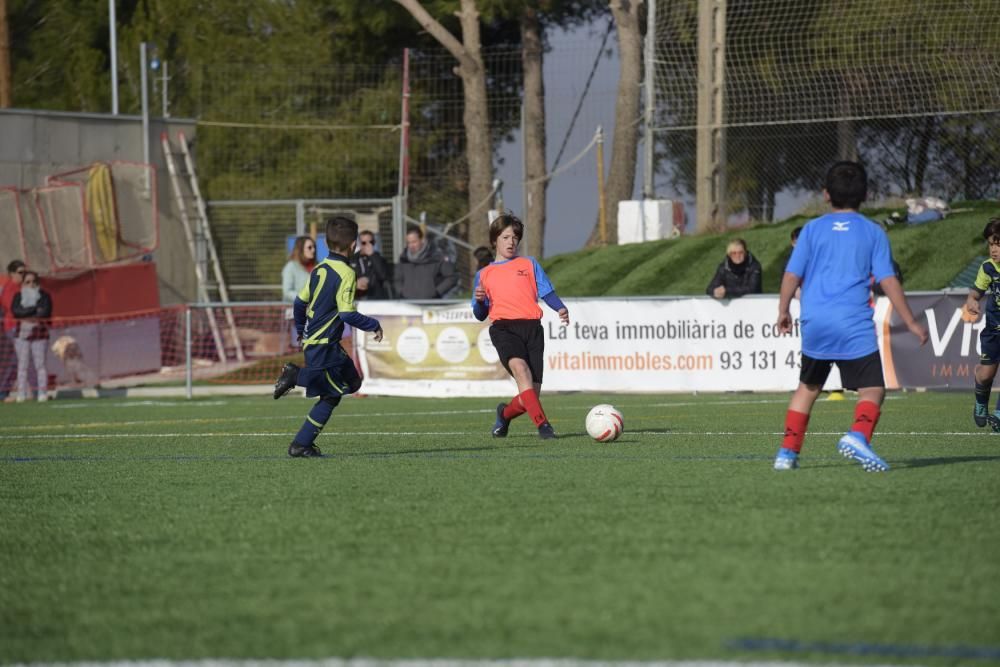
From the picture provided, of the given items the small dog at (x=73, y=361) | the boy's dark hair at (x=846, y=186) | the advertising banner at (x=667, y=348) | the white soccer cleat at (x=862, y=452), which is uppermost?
the boy's dark hair at (x=846, y=186)

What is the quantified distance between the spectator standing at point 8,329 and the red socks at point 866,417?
14.8 m

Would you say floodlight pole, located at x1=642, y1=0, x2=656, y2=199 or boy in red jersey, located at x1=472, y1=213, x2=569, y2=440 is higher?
floodlight pole, located at x1=642, y1=0, x2=656, y2=199

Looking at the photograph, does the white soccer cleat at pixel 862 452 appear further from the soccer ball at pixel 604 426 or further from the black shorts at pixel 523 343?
the black shorts at pixel 523 343

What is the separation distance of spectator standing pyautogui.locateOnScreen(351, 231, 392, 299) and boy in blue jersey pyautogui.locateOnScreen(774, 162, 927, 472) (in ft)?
38.3

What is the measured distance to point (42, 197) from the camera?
25.6 metres

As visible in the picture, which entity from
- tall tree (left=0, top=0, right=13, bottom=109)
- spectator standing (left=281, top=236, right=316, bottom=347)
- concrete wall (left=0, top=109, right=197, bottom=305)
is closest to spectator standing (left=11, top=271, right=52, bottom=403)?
spectator standing (left=281, top=236, right=316, bottom=347)

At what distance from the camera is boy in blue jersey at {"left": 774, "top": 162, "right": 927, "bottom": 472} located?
25.6 feet

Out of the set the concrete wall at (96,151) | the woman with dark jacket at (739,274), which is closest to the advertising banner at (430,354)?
the woman with dark jacket at (739,274)

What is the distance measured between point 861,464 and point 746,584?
3.43m

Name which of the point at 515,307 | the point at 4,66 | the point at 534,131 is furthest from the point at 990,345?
the point at 4,66

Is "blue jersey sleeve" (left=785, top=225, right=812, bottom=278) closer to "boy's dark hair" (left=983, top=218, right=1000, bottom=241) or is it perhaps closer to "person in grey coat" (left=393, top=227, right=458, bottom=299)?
"boy's dark hair" (left=983, top=218, right=1000, bottom=241)

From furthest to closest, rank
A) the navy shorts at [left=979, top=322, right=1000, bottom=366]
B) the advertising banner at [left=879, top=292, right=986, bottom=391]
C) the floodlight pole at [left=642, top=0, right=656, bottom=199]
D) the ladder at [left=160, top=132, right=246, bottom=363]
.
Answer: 1. the ladder at [left=160, top=132, right=246, bottom=363]
2. the floodlight pole at [left=642, top=0, right=656, bottom=199]
3. the advertising banner at [left=879, top=292, right=986, bottom=391]
4. the navy shorts at [left=979, top=322, right=1000, bottom=366]

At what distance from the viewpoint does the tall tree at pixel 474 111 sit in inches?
1182

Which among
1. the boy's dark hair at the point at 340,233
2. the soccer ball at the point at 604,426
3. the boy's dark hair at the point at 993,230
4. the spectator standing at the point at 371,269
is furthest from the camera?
the spectator standing at the point at 371,269
